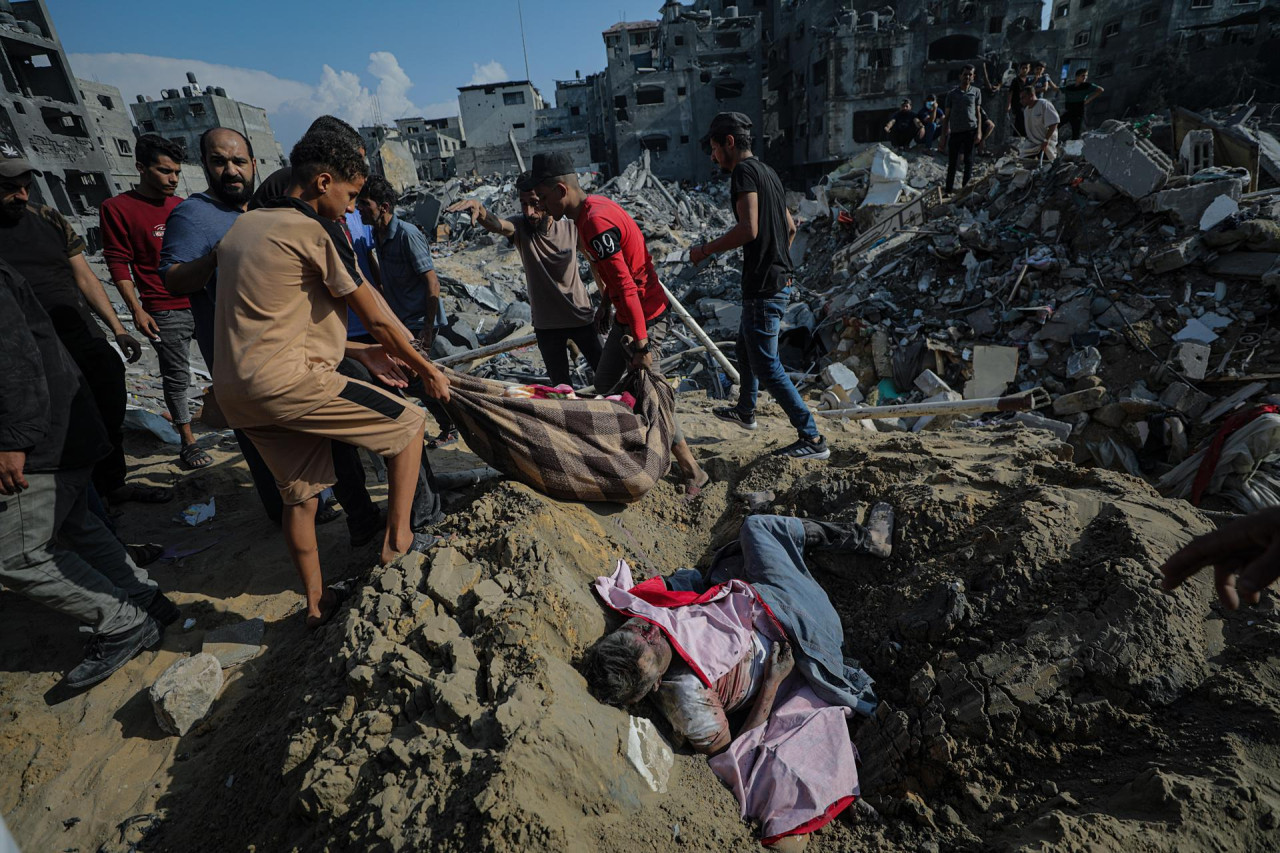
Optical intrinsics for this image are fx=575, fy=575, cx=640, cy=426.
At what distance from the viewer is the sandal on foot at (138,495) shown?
3.54 meters

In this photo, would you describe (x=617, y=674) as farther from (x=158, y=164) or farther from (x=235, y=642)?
(x=158, y=164)

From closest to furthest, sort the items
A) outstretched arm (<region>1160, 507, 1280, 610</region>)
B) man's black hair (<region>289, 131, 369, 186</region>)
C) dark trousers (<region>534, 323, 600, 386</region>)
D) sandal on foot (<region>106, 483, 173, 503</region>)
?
outstretched arm (<region>1160, 507, 1280, 610</region>), man's black hair (<region>289, 131, 369, 186</region>), sandal on foot (<region>106, 483, 173, 503</region>), dark trousers (<region>534, 323, 600, 386</region>)

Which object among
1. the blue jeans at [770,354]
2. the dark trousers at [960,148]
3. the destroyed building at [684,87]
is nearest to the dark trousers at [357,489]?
the blue jeans at [770,354]

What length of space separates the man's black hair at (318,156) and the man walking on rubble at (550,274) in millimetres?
1593

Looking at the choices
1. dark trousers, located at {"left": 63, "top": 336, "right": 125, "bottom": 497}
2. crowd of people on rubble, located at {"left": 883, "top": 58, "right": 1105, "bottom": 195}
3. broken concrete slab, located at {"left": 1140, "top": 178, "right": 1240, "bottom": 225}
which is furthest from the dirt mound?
crowd of people on rubble, located at {"left": 883, "top": 58, "right": 1105, "bottom": 195}

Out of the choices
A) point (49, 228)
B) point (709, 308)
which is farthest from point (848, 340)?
point (49, 228)

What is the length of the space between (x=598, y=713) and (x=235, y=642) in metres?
1.74

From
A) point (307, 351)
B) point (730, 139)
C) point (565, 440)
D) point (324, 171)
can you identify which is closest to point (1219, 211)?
point (730, 139)

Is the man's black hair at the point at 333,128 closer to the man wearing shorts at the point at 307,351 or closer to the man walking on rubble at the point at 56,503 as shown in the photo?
the man wearing shorts at the point at 307,351

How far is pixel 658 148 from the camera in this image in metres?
27.0

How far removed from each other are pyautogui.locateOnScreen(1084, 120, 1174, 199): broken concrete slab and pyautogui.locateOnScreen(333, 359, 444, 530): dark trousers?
8585 mm

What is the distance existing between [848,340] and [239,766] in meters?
7.28

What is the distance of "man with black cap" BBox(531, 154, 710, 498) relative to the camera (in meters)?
3.20

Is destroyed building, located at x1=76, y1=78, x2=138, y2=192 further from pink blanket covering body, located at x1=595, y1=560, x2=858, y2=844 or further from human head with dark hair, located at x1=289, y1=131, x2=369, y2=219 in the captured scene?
pink blanket covering body, located at x1=595, y1=560, x2=858, y2=844
